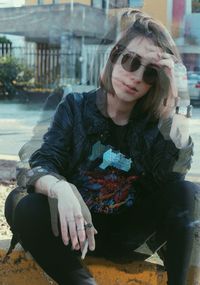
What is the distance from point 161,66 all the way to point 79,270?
25.8 inches

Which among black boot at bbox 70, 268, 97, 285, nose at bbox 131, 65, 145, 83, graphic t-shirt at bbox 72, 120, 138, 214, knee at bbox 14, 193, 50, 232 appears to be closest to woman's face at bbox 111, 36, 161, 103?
nose at bbox 131, 65, 145, 83

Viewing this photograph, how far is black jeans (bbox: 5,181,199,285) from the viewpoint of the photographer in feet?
5.28

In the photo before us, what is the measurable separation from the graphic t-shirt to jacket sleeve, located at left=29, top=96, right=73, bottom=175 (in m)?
0.08

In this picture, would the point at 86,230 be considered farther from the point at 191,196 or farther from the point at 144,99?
the point at 144,99

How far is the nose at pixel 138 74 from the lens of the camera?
1.61 meters

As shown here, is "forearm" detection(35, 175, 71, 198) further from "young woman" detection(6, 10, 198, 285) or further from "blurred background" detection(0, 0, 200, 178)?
"blurred background" detection(0, 0, 200, 178)

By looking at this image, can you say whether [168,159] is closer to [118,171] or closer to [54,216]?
[118,171]

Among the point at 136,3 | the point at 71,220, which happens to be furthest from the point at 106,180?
the point at 136,3

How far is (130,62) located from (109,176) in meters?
0.37

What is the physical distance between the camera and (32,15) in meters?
1.97

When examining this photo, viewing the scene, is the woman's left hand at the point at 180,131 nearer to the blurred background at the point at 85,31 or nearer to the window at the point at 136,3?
the blurred background at the point at 85,31

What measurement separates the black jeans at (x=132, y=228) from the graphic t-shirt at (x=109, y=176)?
4 centimetres

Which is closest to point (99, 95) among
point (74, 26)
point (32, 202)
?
point (74, 26)

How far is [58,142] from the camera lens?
66.6 inches
